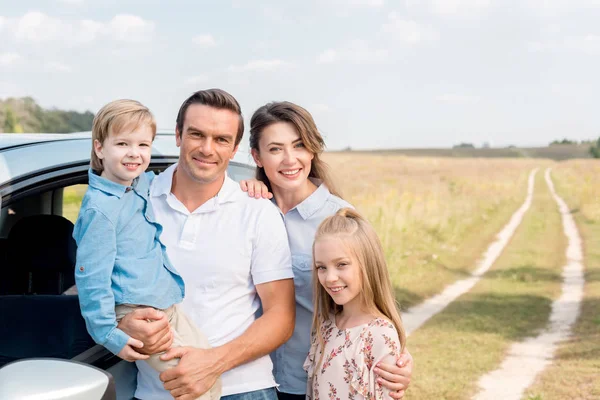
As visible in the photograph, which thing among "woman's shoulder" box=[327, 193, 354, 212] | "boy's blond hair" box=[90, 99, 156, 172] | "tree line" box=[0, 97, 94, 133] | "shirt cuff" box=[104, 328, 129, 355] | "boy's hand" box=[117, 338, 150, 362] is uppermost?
"tree line" box=[0, 97, 94, 133]

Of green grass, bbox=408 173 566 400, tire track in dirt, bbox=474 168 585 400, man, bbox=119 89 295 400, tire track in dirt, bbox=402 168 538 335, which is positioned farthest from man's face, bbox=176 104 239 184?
tire track in dirt, bbox=402 168 538 335

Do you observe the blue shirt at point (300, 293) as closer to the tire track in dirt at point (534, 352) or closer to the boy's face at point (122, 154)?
the boy's face at point (122, 154)

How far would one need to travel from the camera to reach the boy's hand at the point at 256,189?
2648 mm

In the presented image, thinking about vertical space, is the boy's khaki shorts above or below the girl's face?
below

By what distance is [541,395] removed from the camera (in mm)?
6574

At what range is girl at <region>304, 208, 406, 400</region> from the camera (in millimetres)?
2555

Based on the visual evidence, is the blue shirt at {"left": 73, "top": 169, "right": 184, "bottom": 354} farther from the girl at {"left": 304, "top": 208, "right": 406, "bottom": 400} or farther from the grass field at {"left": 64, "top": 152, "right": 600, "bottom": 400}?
the grass field at {"left": 64, "top": 152, "right": 600, "bottom": 400}

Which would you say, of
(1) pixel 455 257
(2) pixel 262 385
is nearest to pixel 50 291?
(2) pixel 262 385

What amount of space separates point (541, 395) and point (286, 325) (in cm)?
480

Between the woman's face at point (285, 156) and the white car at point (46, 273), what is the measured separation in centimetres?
43

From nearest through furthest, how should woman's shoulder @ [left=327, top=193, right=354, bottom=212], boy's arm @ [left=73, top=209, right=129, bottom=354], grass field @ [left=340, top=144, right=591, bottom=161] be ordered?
boy's arm @ [left=73, top=209, right=129, bottom=354] < woman's shoulder @ [left=327, top=193, right=354, bottom=212] < grass field @ [left=340, top=144, right=591, bottom=161]

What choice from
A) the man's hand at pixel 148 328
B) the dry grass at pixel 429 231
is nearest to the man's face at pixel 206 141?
the man's hand at pixel 148 328

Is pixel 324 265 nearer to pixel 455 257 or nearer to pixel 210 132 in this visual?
pixel 210 132

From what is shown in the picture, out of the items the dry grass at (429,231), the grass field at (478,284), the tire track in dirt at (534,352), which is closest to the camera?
the tire track in dirt at (534,352)
